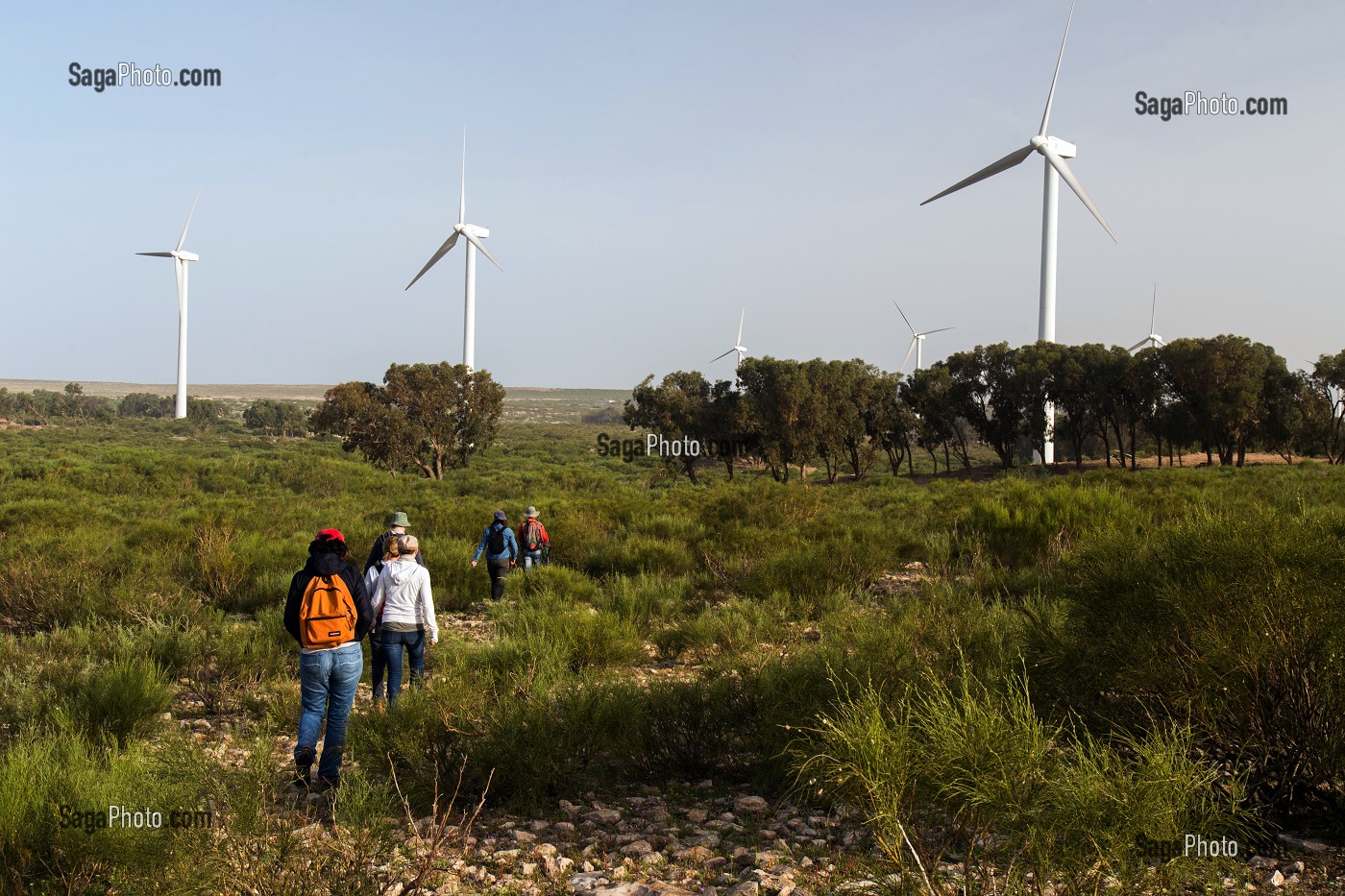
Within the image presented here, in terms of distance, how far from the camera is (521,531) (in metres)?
14.6

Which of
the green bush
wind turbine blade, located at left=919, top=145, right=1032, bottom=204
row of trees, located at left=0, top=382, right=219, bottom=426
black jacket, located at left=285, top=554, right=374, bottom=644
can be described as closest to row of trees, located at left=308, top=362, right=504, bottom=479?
wind turbine blade, located at left=919, top=145, right=1032, bottom=204

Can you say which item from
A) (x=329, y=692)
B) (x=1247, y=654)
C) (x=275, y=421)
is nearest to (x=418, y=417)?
(x=329, y=692)

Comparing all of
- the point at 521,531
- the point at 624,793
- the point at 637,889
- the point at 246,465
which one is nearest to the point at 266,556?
the point at 521,531

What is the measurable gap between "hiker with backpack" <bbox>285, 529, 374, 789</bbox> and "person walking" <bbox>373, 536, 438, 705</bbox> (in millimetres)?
1321

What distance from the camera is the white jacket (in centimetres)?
784

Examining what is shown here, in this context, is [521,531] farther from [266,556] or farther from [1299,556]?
[1299,556]

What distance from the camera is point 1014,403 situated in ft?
181

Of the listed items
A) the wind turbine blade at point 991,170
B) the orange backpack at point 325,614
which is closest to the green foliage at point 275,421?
the wind turbine blade at point 991,170

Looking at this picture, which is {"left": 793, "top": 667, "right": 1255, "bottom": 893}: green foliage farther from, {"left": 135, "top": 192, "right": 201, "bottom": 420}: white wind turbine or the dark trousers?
{"left": 135, "top": 192, "right": 201, "bottom": 420}: white wind turbine

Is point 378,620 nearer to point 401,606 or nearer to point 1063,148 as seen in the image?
point 401,606

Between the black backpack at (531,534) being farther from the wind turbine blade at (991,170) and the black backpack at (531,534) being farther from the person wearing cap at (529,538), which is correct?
the wind turbine blade at (991,170)

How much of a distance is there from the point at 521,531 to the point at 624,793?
8.70m

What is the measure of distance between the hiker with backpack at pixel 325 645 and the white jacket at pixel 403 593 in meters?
1.33

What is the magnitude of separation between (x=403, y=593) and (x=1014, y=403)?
52671 mm
